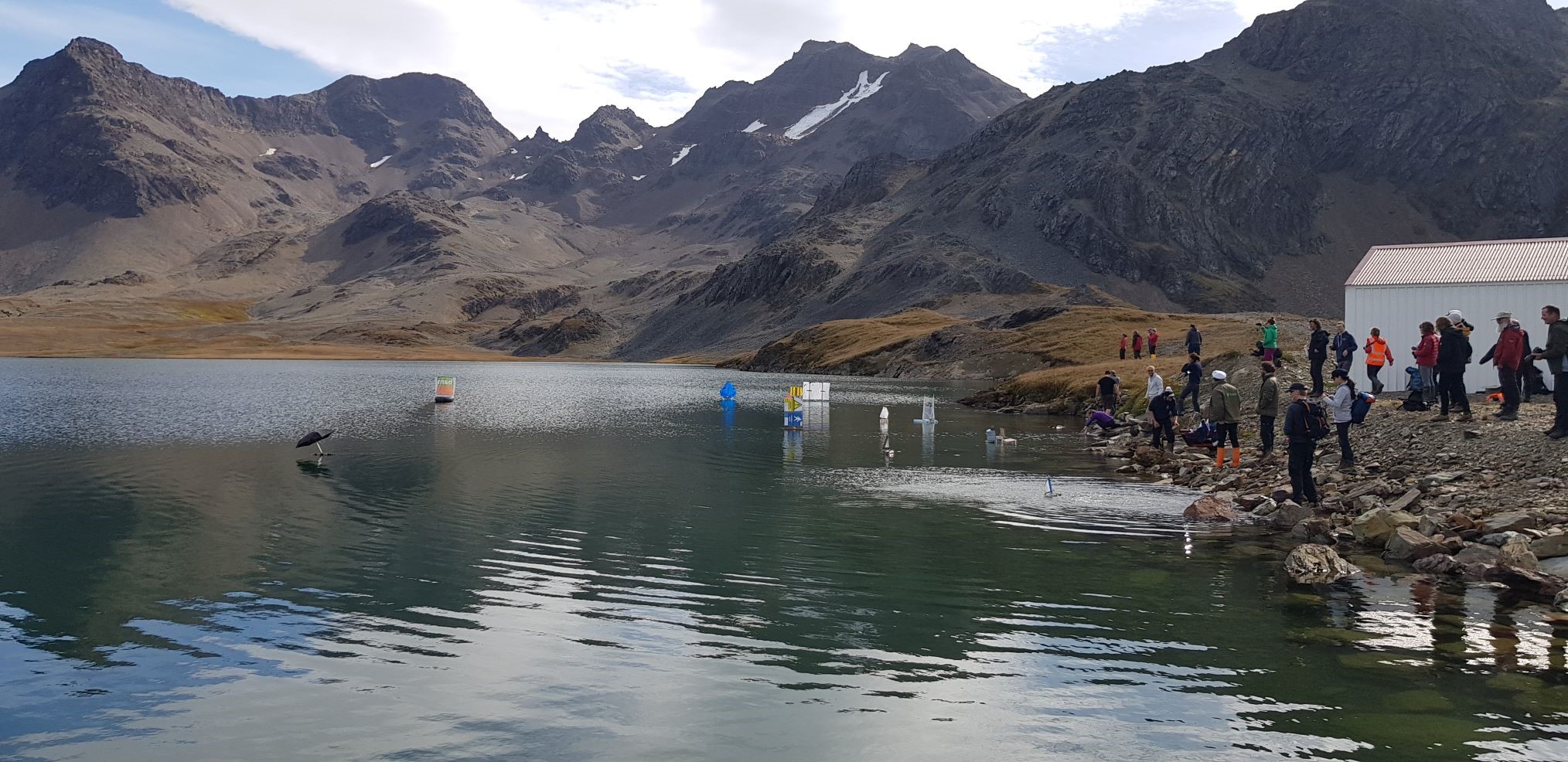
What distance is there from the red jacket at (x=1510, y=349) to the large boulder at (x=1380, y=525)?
8714 mm

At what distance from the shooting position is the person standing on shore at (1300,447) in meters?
25.4

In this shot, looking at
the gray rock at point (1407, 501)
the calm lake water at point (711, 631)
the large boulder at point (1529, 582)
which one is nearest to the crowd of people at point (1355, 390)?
the gray rock at point (1407, 501)

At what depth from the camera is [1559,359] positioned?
26312mm

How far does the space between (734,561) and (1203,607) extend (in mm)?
9226

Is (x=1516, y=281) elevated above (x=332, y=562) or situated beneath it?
elevated above

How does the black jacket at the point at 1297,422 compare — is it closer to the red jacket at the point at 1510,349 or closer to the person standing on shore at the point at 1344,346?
the red jacket at the point at 1510,349

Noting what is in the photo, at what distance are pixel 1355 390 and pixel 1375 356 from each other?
6764 mm

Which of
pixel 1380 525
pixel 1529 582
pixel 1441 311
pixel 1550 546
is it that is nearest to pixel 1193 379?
pixel 1441 311

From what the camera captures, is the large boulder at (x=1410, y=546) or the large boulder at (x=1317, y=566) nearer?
the large boulder at (x=1317, y=566)

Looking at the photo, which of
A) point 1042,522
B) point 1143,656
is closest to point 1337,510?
point 1042,522

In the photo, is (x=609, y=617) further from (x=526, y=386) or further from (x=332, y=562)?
(x=526, y=386)

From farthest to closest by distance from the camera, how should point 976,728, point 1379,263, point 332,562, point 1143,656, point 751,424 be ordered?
point 751,424 → point 1379,263 → point 332,562 → point 1143,656 → point 976,728

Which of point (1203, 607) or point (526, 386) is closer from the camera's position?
point (1203, 607)

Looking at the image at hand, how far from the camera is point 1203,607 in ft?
58.7
